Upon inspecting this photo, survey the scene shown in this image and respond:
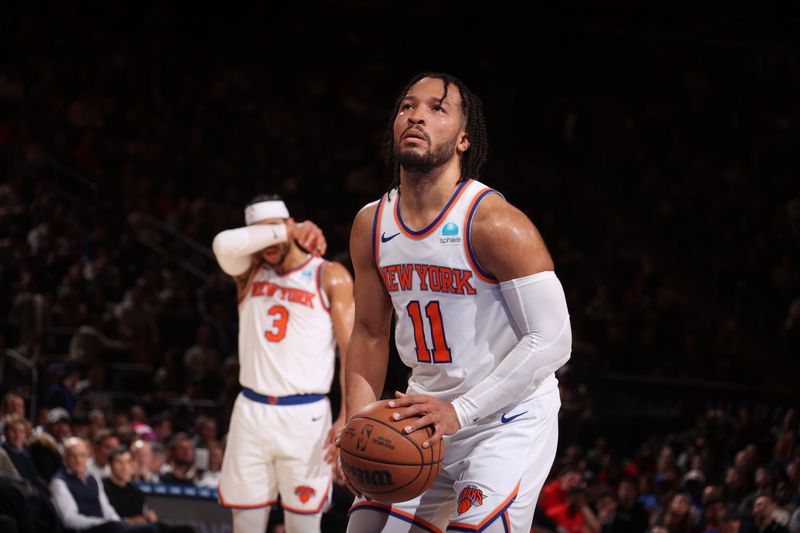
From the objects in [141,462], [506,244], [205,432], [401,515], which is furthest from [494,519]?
[205,432]

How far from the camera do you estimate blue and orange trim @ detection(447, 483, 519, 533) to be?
3.47 meters

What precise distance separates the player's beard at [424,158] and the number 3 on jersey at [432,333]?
1.59 ft

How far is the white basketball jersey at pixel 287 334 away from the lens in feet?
19.6

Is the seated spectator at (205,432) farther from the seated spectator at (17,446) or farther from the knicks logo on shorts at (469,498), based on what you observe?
the knicks logo on shorts at (469,498)

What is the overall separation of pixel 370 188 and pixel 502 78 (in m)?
3.77

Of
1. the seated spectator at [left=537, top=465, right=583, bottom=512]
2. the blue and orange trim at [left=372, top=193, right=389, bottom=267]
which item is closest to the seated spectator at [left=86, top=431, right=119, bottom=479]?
the seated spectator at [left=537, top=465, right=583, bottom=512]

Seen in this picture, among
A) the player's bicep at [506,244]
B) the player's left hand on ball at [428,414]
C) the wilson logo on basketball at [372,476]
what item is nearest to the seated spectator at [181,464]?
the wilson logo on basketball at [372,476]

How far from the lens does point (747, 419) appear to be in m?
10.2

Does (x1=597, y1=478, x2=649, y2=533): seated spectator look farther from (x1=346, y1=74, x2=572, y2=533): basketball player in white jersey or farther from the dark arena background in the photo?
(x1=346, y1=74, x2=572, y2=533): basketball player in white jersey

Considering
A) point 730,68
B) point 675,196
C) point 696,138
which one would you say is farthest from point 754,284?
point 730,68

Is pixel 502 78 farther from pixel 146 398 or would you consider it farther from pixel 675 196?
pixel 146 398

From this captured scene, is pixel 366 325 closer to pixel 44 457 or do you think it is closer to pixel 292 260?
pixel 292 260

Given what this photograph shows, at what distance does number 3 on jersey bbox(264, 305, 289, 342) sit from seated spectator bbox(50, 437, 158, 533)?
1.94 meters

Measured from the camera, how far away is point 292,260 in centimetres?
615
